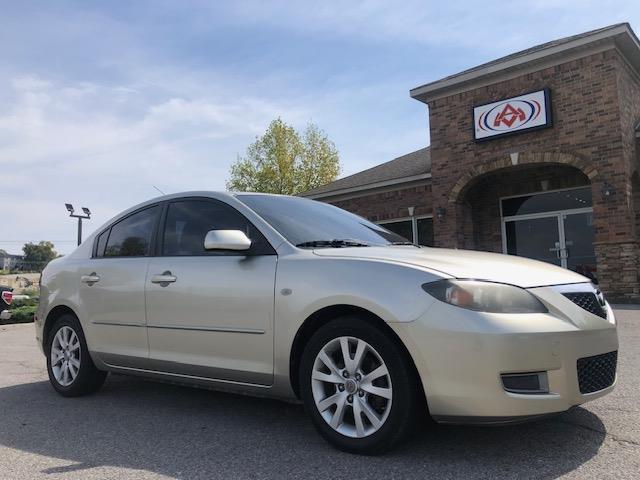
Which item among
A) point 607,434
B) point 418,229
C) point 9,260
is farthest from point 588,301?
point 9,260

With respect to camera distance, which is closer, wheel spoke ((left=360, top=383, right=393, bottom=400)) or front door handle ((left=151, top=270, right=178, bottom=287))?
wheel spoke ((left=360, top=383, right=393, bottom=400))

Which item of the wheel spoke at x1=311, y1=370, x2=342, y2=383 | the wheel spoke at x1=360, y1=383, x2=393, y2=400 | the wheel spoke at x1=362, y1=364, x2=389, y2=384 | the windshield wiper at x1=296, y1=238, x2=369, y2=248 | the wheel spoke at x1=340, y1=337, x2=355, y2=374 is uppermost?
the windshield wiper at x1=296, y1=238, x2=369, y2=248

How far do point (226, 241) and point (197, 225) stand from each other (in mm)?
776

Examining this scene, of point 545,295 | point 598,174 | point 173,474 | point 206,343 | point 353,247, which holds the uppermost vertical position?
point 598,174

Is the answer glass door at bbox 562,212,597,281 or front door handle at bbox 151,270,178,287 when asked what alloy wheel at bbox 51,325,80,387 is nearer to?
front door handle at bbox 151,270,178,287

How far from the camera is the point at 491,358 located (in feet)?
8.95

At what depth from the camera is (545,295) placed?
295 cm

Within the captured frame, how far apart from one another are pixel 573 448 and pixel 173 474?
215cm

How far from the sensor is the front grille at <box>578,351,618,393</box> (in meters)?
2.92

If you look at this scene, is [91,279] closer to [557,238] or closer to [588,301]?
[588,301]

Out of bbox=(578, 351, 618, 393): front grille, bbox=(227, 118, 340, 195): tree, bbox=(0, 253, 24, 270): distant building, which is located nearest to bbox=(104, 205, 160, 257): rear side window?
bbox=(578, 351, 618, 393): front grille

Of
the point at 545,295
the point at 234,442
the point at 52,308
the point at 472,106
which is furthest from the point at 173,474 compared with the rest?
the point at 472,106

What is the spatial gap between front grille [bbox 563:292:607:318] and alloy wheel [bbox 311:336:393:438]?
110cm

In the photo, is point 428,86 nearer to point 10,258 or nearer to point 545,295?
point 545,295
